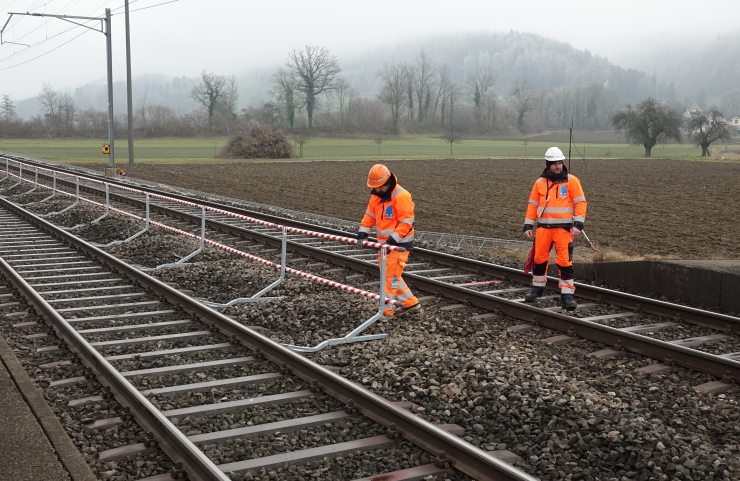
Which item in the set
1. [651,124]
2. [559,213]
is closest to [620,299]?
[559,213]

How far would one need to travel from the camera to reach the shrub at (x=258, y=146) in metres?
58.4

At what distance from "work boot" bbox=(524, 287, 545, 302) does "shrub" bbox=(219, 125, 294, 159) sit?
5018 cm

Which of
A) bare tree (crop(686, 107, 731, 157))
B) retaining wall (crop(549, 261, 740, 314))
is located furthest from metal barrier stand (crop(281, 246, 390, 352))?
bare tree (crop(686, 107, 731, 157))

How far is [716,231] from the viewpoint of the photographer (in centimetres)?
1912

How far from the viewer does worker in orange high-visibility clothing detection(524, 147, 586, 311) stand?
9344 mm

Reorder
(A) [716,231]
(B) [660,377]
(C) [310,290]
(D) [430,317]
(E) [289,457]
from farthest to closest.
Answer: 1. (A) [716,231]
2. (C) [310,290]
3. (D) [430,317]
4. (B) [660,377]
5. (E) [289,457]

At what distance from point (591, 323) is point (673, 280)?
3.48 metres

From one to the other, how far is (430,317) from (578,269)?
441 cm

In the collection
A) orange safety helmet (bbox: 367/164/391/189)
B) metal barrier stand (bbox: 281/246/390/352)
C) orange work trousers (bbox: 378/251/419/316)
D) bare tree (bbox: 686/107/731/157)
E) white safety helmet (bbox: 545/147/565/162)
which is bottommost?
metal barrier stand (bbox: 281/246/390/352)

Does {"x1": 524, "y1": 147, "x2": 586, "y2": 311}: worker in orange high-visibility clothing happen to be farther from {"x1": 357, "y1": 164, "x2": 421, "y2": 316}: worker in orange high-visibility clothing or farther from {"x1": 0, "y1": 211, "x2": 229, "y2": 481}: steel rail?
{"x1": 0, "y1": 211, "x2": 229, "y2": 481}: steel rail

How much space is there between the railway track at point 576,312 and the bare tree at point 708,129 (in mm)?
78243

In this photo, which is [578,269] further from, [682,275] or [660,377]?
[660,377]

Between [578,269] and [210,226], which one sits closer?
[578,269]

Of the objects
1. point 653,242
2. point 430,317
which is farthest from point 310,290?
point 653,242
